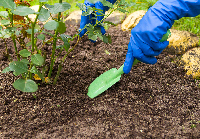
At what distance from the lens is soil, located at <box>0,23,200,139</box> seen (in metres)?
1.21

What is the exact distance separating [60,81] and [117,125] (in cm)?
63

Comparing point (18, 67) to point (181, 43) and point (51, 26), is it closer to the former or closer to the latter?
point (51, 26)

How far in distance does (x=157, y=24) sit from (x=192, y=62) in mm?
878

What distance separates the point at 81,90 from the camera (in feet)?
5.04

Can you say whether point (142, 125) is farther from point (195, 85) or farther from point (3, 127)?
point (3, 127)

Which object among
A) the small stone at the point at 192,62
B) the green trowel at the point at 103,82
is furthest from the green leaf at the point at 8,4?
the small stone at the point at 192,62

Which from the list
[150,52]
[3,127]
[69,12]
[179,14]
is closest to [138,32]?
[150,52]

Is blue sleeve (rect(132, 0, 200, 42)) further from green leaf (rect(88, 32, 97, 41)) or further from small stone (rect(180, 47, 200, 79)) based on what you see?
small stone (rect(180, 47, 200, 79))

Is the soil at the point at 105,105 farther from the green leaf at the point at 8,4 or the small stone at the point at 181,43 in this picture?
the green leaf at the point at 8,4

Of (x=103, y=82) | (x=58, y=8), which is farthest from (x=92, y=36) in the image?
(x=103, y=82)

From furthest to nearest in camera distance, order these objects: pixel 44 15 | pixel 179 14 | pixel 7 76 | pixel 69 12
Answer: pixel 69 12 → pixel 7 76 → pixel 179 14 → pixel 44 15

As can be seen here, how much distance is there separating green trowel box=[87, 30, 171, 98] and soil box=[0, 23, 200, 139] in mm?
56

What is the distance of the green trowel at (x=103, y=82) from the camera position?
4.89 ft

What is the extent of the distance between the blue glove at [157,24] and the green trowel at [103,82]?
292mm
